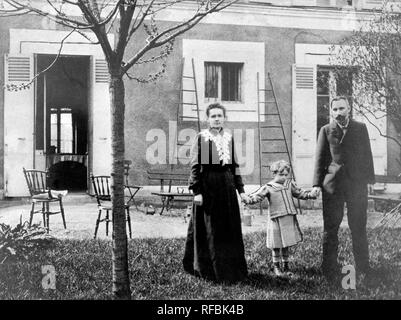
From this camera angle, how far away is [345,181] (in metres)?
4.00

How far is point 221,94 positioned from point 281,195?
9.68ft

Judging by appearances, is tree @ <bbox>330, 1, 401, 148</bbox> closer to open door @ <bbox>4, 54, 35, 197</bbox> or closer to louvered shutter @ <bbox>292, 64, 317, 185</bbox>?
louvered shutter @ <bbox>292, 64, 317, 185</bbox>

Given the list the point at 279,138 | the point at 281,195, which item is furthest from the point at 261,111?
the point at 281,195

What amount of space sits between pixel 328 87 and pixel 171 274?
3.77 meters

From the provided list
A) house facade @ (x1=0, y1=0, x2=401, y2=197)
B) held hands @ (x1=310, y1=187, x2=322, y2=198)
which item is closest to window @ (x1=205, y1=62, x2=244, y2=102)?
house facade @ (x1=0, y1=0, x2=401, y2=197)

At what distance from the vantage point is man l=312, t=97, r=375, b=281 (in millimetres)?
4012

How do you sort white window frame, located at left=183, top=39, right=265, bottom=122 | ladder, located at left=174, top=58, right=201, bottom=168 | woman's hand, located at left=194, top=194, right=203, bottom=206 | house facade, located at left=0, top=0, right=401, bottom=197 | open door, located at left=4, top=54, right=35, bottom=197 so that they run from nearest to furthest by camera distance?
woman's hand, located at left=194, top=194, right=203, bottom=206, open door, located at left=4, top=54, right=35, bottom=197, house facade, located at left=0, top=0, right=401, bottom=197, ladder, located at left=174, top=58, right=201, bottom=168, white window frame, located at left=183, top=39, right=265, bottom=122

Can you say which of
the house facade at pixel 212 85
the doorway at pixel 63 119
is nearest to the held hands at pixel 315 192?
the house facade at pixel 212 85

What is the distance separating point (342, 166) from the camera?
403cm

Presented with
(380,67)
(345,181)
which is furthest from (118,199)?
(380,67)

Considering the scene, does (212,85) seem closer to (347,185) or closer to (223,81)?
(223,81)

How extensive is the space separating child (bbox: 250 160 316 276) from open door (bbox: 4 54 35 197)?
372cm

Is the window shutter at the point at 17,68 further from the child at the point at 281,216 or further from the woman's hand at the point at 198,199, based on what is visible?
the child at the point at 281,216
